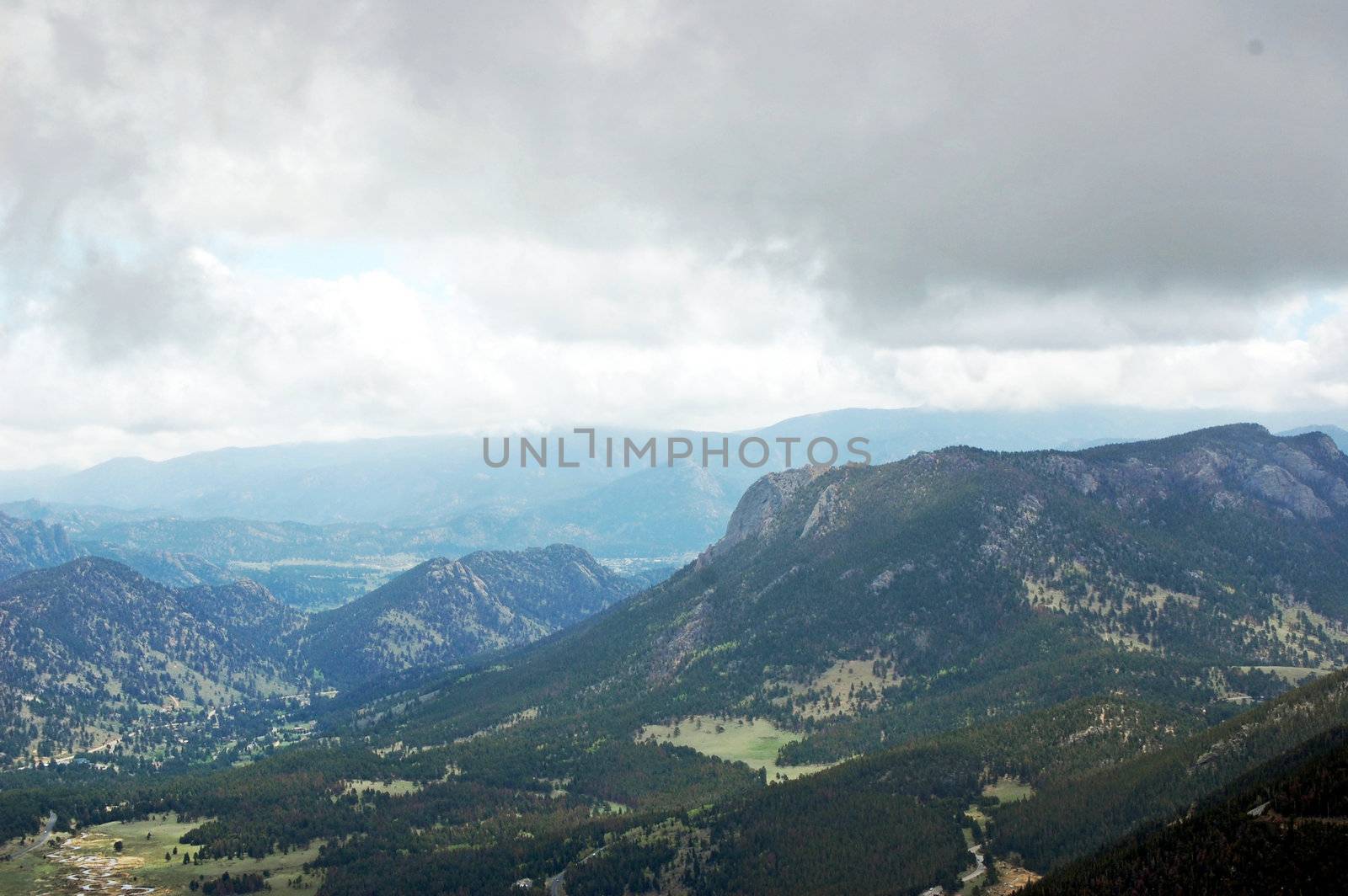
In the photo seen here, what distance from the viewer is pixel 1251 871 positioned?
14412 cm

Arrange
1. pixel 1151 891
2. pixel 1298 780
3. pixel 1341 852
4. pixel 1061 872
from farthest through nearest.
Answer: pixel 1061 872
pixel 1298 780
pixel 1151 891
pixel 1341 852

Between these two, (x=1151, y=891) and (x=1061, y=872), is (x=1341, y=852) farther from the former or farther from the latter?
(x=1061, y=872)

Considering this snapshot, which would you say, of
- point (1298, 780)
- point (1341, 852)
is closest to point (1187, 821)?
point (1298, 780)

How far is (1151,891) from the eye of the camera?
14962 centimetres

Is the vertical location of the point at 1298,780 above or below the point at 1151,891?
above

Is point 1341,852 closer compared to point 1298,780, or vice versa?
point 1341,852

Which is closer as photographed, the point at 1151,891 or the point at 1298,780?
the point at 1151,891

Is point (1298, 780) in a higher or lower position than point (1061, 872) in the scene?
higher

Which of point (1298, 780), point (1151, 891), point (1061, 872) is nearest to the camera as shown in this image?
point (1151, 891)

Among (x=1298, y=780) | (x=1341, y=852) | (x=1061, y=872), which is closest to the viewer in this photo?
(x=1341, y=852)

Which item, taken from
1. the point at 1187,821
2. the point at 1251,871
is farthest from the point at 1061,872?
the point at 1251,871

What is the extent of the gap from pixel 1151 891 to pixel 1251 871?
44.2 ft

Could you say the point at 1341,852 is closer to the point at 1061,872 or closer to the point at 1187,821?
the point at 1187,821

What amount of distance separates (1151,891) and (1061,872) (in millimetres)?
28621
